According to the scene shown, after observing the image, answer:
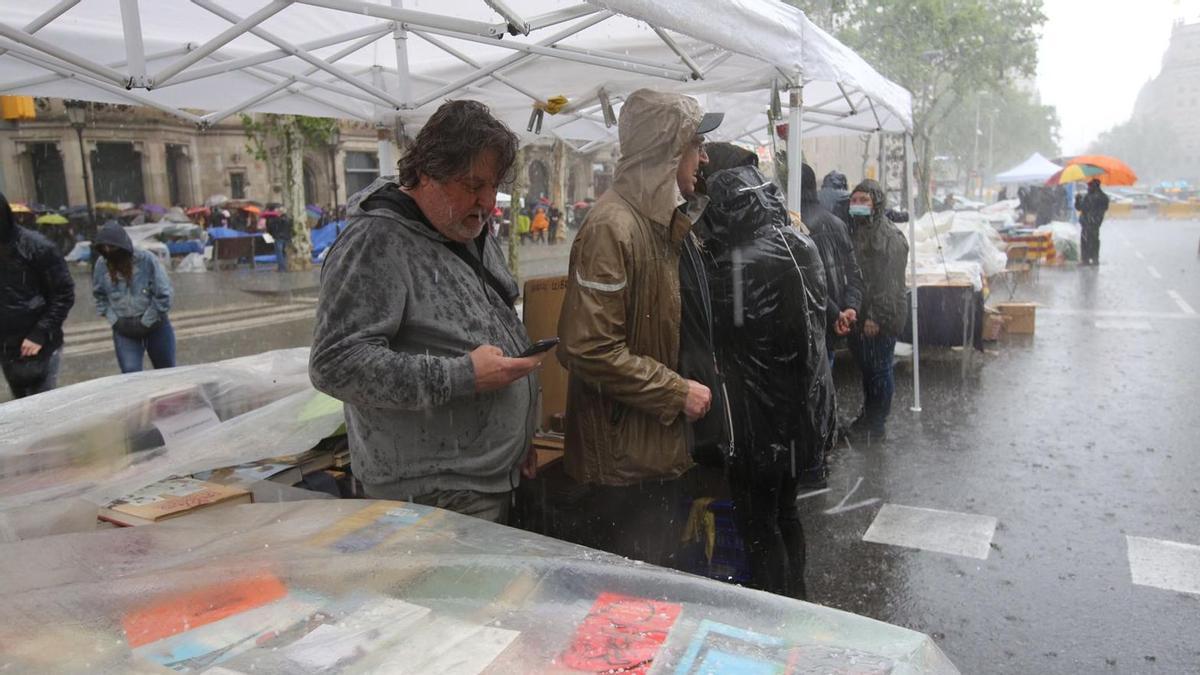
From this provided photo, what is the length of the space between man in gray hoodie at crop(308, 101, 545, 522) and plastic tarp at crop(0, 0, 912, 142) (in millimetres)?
1113

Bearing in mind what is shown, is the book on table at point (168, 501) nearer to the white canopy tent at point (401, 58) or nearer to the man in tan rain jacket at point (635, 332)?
the man in tan rain jacket at point (635, 332)

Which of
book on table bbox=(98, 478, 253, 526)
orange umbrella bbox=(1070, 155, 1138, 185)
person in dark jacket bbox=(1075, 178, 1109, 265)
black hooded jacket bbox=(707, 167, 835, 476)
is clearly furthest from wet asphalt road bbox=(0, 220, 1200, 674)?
orange umbrella bbox=(1070, 155, 1138, 185)

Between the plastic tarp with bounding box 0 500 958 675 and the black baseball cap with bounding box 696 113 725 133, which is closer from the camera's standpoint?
the plastic tarp with bounding box 0 500 958 675

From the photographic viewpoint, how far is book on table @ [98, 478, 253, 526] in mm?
2023

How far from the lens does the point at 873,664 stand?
1.21 meters

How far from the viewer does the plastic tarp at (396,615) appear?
3.99 feet

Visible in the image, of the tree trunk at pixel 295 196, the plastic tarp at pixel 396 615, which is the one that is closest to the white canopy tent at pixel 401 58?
the plastic tarp at pixel 396 615

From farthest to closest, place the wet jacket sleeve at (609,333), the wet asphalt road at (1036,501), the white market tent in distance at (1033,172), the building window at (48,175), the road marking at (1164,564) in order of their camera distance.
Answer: the building window at (48,175), the white market tent in distance at (1033,172), the road marking at (1164,564), the wet asphalt road at (1036,501), the wet jacket sleeve at (609,333)

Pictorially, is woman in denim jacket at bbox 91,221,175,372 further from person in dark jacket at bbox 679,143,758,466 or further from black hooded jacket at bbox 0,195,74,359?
person in dark jacket at bbox 679,143,758,466

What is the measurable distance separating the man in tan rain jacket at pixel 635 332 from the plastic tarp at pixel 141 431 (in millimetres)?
1267

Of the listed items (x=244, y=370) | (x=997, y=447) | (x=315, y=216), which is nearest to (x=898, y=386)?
(x=997, y=447)

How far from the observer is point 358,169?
37719mm

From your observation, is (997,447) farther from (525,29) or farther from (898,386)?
(525,29)

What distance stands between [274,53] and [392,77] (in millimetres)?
1191
